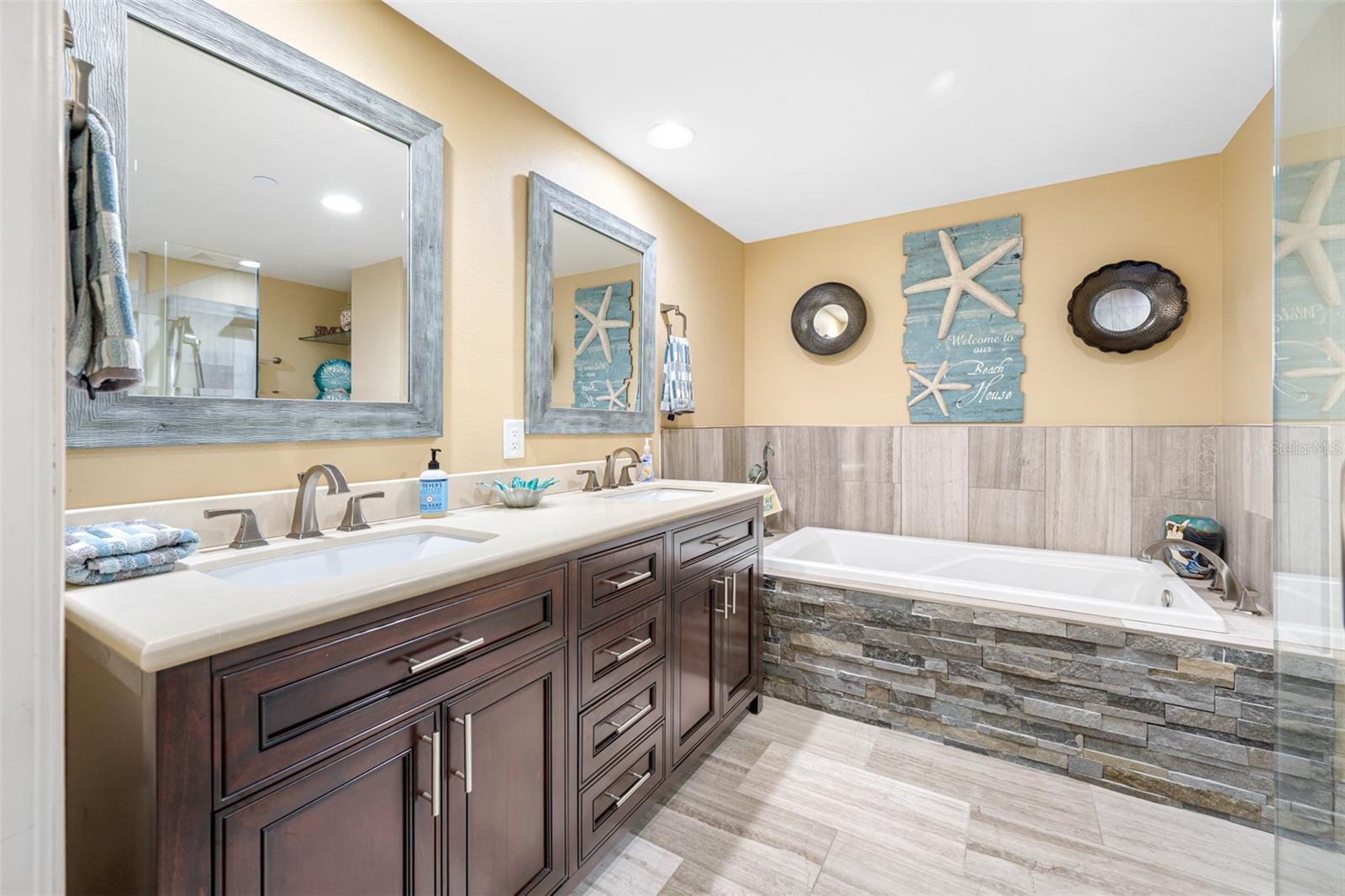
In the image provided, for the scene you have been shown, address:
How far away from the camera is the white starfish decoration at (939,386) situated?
9.90 feet

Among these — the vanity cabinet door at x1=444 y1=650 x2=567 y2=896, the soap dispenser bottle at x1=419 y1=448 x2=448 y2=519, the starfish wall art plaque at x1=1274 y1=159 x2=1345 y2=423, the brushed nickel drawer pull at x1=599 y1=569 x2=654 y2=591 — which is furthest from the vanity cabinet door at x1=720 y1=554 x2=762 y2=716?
the starfish wall art plaque at x1=1274 y1=159 x2=1345 y2=423

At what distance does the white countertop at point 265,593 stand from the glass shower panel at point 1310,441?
132 cm

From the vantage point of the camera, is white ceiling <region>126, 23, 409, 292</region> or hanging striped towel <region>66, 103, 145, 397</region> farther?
white ceiling <region>126, 23, 409, 292</region>

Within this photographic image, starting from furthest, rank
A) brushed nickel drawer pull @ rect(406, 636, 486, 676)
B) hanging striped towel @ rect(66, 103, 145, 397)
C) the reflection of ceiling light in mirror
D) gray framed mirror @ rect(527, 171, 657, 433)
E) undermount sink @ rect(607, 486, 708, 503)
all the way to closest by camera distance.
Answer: undermount sink @ rect(607, 486, 708, 503), gray framed mirror @ rect(527, 171, 657, 433), the reflection of ceiling light in mirror, brushed nickel drawer pull @ rect(406, 636, 486, 676), hanging striped towel @ rect(66, 103, 145, 397)

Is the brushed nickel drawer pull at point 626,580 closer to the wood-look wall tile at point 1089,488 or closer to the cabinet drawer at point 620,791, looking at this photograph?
the cabinet drawer at point 620,791

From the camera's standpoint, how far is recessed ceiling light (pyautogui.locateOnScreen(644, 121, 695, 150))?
2258 mm

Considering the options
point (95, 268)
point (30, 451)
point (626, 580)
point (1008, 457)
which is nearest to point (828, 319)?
point (1008, 457)

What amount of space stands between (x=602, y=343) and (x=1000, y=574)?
7.28ft

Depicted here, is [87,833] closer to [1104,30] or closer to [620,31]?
[620,31]

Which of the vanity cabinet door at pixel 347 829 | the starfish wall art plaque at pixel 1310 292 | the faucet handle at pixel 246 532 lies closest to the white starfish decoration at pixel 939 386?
the starfish wall art plaque at pixel 1310 292

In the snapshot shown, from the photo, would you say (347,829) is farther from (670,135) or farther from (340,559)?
(670,135)

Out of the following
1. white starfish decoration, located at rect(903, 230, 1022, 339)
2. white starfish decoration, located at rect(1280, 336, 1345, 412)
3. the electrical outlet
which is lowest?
the electrical outlet

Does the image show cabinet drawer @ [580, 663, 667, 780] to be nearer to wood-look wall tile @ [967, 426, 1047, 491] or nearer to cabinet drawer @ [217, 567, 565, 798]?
cabinet drawer @ [217, 567, 565, 798]

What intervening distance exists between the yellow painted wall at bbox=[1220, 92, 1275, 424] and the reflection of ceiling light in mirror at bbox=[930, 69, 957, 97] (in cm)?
111
